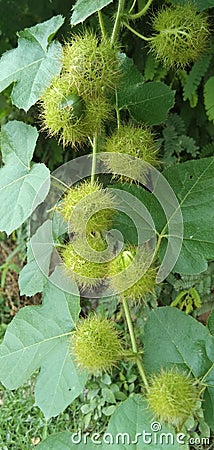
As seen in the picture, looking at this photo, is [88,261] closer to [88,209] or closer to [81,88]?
[88,209]

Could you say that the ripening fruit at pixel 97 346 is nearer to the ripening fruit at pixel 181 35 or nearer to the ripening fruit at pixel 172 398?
the ripening fruit at pixel 172 398

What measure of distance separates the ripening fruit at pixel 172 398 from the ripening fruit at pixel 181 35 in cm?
45

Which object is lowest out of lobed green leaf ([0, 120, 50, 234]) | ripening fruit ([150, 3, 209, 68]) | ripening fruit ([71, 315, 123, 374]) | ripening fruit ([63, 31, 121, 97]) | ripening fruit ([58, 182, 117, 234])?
ripening fruit ([71, 315, 123, 374])

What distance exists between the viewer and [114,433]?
0.79 meters

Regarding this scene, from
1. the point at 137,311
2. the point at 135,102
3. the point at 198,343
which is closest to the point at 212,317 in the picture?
the point at 198,343

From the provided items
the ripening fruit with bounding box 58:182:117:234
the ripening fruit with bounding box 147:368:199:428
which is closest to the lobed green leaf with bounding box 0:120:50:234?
the ripening fruit with bounding box 58:182:117:234

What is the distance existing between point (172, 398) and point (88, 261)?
22 cm

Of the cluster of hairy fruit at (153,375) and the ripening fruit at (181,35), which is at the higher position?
the ripening fruit at (181,35)

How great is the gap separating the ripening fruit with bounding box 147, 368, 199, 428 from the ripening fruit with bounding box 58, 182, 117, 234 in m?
0.23

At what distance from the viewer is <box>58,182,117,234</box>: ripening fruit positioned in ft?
2.60

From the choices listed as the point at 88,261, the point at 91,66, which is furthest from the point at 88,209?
the point at 91,66

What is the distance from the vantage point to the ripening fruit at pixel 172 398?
747 millimetres

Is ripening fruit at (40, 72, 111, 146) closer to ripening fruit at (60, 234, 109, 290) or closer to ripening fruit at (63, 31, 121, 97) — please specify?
ripening fruit at (63, 31, 121, 97)

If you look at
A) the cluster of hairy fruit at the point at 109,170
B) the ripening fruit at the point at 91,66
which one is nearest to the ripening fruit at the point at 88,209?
the cluster of hairy fruit at the point at 109,170
